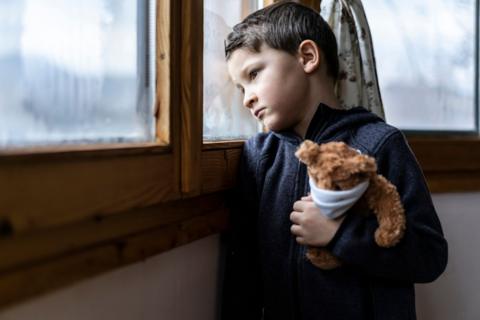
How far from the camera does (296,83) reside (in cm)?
95

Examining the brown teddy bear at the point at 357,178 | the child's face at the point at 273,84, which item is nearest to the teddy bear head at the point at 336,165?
the brown teddy bear at the point at 357,178

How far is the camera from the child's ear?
957 millimetres

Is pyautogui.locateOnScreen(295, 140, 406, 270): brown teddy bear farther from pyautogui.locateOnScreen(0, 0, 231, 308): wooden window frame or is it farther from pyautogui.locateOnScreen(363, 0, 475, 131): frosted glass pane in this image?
pyautogui.locateOnScreen(363, 0, 475, 131): frosted glass pane

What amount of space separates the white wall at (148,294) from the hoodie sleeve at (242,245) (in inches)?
1.2

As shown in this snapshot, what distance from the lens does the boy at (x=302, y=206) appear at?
0.84m

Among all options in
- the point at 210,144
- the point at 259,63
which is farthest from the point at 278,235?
the point at 259,63

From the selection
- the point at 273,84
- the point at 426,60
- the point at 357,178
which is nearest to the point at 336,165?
the point at 357,178

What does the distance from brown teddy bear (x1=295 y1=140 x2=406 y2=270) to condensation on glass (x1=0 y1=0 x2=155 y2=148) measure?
0.26m

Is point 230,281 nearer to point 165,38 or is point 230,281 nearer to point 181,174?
point 181,174

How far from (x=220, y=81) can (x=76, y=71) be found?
1.44 ft

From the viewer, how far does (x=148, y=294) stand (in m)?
0.76

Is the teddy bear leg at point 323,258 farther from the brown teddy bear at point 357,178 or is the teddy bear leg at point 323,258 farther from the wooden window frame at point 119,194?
the wooden window frame at point 119,194

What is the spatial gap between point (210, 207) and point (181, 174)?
0.18m

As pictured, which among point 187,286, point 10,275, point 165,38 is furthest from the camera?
point 187,286
